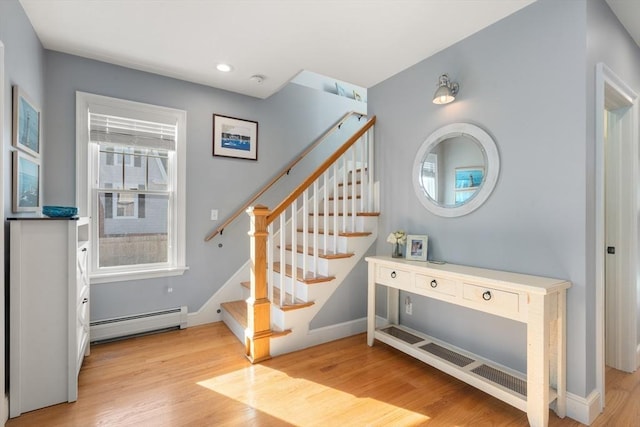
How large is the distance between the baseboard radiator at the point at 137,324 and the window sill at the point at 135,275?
35 cm

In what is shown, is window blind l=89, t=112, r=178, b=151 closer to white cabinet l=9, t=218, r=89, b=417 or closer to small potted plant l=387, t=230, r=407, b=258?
white cabinet l=9, t=218, r=89, b=417

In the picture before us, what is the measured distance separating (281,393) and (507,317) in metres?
1.44

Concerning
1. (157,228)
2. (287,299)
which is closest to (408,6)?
(287,299)

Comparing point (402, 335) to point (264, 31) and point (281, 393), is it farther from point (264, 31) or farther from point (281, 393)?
point (264, 31)

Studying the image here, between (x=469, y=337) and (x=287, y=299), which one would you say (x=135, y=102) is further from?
(x=469, y=337)

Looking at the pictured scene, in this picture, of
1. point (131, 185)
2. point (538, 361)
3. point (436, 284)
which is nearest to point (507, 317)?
point (538, 361)

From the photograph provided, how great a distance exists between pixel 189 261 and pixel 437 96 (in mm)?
2727

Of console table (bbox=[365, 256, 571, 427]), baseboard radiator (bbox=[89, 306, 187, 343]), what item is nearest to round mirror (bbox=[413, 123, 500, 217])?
console table (bbox=[365, 256, 571, 427])

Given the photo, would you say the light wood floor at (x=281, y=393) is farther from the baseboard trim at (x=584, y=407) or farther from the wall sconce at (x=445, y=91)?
the wall sconce at (x=445, y=91)

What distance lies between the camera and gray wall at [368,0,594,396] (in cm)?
172

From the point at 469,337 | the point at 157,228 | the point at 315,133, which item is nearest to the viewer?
the point at 469,337

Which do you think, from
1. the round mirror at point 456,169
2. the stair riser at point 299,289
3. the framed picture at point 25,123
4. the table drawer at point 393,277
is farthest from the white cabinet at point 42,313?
the round mirror at point 456,169

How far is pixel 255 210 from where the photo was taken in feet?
7.87

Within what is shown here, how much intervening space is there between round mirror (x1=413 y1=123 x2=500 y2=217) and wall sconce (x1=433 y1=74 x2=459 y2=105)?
20 cm
